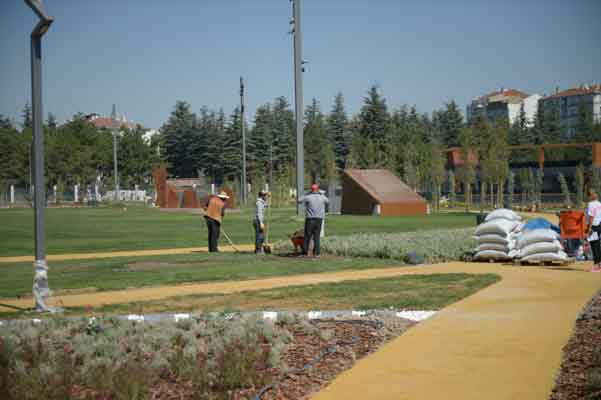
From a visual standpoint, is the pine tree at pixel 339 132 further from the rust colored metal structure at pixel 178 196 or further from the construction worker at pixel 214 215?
the construction worker at pixel 214 215

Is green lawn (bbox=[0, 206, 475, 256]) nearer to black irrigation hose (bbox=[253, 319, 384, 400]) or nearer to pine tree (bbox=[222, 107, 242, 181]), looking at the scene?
black irrigation hose (bbox=[253, 319, 384, 400])

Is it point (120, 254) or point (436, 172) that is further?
point (436, 172)

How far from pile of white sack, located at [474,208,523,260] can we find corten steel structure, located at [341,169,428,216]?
86.0ft

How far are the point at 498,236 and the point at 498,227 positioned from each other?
314 mm

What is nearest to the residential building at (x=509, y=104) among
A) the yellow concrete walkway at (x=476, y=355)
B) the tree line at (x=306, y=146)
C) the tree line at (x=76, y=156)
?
the tree line at (x=306, y=146)

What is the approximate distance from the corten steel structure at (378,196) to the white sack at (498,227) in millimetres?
26440

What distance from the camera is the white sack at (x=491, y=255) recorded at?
18.4 meters

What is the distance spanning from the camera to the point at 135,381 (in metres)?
6.50

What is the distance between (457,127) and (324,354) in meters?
103

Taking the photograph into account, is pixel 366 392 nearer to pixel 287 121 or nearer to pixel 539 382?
pixel 539 382

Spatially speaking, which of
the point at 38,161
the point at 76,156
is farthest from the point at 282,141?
the point at 38,161

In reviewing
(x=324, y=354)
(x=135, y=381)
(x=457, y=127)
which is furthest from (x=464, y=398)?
(x=457, y=127)

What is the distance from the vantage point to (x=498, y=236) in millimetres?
18469

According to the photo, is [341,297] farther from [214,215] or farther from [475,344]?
[214,215]
